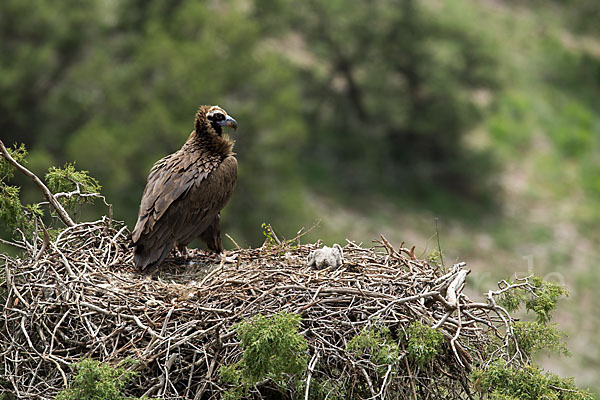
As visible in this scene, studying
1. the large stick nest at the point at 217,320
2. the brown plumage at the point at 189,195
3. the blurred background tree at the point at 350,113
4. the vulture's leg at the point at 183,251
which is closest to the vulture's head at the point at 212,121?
the brown plumage at the point at 189,195

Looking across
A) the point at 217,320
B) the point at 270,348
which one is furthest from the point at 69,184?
the point at 270,348

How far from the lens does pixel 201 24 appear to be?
87.3 feet

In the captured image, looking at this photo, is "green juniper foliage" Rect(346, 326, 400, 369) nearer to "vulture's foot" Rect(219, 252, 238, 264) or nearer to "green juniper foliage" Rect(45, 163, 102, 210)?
"vulture's foot" Rect(219, 252, 238, 264)

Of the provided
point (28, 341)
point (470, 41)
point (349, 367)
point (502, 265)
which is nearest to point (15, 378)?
point (28, 341)

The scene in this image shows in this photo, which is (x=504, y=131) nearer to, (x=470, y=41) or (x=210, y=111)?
(x=470, y=41)

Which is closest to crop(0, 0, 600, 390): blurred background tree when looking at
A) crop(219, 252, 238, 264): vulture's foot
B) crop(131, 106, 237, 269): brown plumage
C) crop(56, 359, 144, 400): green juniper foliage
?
crop(131, 106, 237, 269): brown plumage

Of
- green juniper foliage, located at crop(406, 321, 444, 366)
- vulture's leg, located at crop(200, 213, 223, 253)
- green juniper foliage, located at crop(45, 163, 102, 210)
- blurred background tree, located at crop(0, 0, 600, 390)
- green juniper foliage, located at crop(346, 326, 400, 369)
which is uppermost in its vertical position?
blurred background tree, located at crop(0, 0, 600, 390)

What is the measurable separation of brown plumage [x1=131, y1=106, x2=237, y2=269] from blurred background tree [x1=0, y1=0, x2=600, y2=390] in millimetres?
12183

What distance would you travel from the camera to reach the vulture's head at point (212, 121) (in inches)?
334

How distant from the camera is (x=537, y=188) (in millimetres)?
33375

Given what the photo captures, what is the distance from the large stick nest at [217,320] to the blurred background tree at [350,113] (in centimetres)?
1362

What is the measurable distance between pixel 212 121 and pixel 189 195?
3.35 feet

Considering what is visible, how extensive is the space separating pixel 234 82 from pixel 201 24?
8.44 feet

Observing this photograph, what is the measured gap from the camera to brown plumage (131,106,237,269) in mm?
7594
